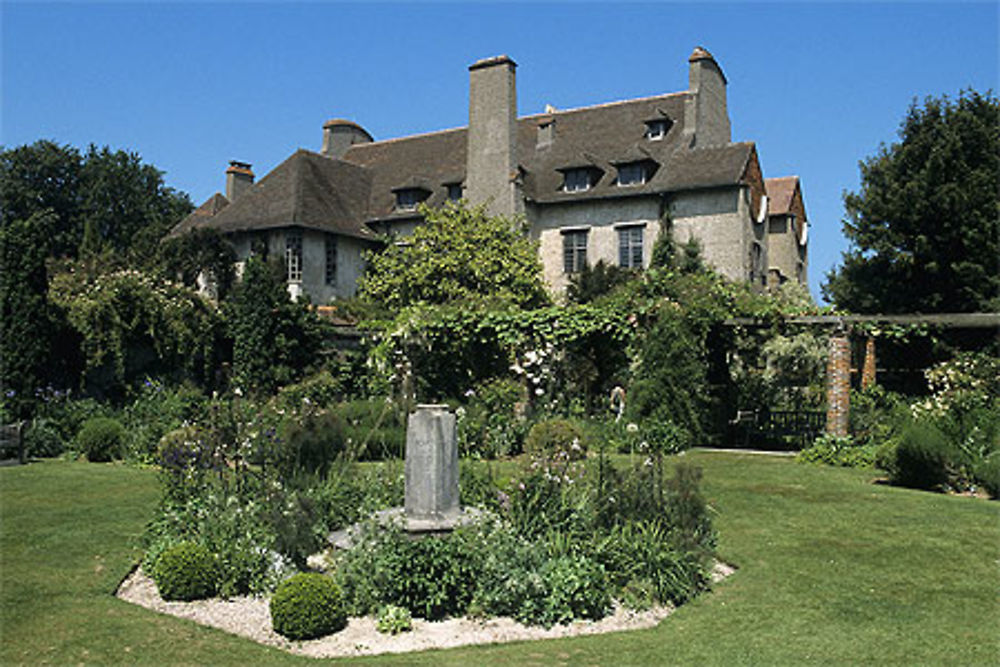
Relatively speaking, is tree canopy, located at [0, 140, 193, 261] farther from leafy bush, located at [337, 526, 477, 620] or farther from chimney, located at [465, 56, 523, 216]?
leafy bush, located at [337, 526, 477, 620]

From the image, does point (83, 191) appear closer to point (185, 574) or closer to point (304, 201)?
point (304, 201)

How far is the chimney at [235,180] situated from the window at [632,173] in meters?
19.4

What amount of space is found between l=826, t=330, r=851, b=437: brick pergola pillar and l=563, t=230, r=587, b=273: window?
18.0 metres

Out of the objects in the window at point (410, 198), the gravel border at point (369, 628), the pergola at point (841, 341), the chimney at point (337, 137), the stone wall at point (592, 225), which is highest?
the chimney at point (337, 137)

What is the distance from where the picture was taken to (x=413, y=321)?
74.5 ft

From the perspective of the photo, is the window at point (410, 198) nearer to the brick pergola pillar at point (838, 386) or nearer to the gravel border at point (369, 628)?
the brick pergola pillar at point (838, 386)

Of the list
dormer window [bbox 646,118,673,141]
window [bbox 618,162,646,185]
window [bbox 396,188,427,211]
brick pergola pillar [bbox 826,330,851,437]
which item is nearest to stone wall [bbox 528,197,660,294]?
window [bbox 618,162,646,185]

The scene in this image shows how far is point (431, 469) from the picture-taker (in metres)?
9.23

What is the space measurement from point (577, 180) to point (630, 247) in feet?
12.6

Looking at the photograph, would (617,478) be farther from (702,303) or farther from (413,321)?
(413,321)

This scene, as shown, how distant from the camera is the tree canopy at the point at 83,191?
5481 cm

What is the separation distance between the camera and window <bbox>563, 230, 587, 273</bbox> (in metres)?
36.7

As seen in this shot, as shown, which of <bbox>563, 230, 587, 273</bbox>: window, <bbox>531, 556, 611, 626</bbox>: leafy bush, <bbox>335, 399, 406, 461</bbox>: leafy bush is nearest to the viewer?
<bbox>531, 556, 611, 626</bbox>: leafy bush

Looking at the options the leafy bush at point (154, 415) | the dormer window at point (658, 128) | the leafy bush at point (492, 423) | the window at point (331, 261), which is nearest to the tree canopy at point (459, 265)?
the window at point (331, 261)
